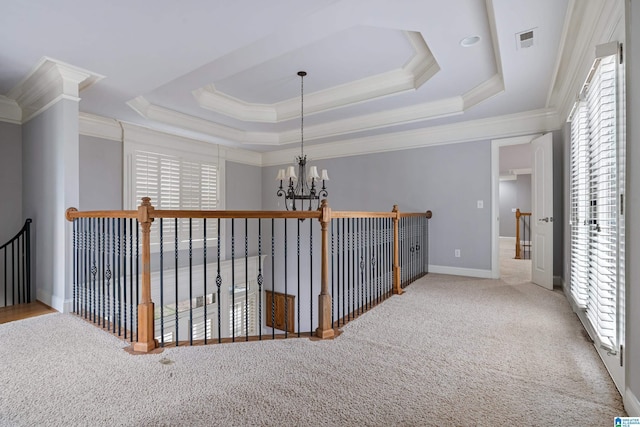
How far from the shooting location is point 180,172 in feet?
19.3

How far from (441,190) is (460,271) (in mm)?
1303

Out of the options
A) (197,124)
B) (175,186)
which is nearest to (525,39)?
(197,124)

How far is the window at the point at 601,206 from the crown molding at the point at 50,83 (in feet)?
14.1

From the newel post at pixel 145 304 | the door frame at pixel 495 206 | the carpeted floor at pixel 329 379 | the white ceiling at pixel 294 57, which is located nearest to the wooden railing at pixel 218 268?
the newel post at pixel 145 304

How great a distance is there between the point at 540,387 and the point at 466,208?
3.49 metres

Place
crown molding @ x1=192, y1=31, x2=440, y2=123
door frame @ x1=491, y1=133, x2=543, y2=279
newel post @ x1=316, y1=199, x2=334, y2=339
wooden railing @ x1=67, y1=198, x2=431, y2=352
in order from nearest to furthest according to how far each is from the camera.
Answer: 1. wooden railing @ x1=67, y1=198, x2=431, y2=352
2. newel post @ x1=316, y1=199, x2=334, y2=339
3. crown molding @ x1=192, y1=31, x2=440, y2=123
4. door frame @ x1=491, y1=133, x2=543, y2=279

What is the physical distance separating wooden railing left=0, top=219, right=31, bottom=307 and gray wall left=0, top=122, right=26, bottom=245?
162mm

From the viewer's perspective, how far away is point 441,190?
207 inches

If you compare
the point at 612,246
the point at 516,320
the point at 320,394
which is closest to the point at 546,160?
the point at 516,320

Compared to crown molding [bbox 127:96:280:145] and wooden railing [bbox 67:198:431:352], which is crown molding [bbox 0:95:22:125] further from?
wooden railing [bbox 67:198:431:352]

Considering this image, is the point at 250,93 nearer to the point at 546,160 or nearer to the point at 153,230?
the point at 153,230

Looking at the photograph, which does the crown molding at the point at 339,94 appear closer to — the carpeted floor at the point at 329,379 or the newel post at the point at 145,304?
the newel post at the point at 145,304

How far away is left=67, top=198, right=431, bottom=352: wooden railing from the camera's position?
249 centimetres

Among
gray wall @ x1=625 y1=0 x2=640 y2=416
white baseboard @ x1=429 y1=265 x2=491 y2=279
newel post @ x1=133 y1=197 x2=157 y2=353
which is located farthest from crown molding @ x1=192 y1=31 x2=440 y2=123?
white baseboard @ x1=429 y1=265 x2=491 y2=279
